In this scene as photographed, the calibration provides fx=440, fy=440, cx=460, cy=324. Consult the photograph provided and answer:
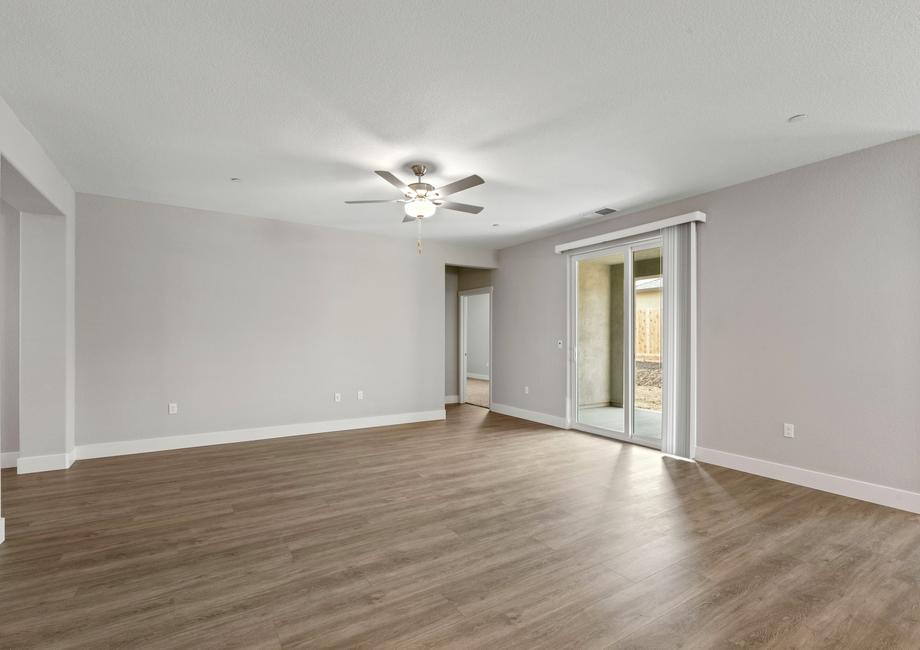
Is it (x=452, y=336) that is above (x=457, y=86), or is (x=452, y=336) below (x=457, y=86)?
below

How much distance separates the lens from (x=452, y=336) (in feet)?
29.1

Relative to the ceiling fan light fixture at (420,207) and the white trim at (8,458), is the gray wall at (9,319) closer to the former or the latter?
the white trim at (8,458)

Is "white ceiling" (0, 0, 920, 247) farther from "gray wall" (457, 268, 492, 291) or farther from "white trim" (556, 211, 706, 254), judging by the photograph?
"gray wall" (457, 268, 492, 291)

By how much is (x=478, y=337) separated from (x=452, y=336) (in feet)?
11.6

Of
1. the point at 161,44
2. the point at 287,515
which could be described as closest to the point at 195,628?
the point at 287,515

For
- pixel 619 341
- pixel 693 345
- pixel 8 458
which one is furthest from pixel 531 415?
pixel 8 458

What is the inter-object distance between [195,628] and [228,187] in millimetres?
3978

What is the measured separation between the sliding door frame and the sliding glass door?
0.5 inches

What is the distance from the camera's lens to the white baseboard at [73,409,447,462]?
480cm

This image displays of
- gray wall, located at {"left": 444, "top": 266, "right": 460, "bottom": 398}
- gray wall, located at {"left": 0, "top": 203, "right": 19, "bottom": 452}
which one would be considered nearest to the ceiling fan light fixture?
gray wall, located at {"left": 0, "top": 203, "right": 19, "bottom": 452}

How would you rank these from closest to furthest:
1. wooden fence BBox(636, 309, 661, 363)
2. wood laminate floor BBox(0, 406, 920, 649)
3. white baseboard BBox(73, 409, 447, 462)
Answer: wood laminate floor BBox(0, 406, 920, 649)
white baseboard BBox(73, 409, 447, 462)
wooden fence BBox(636, 309, 661, 363)

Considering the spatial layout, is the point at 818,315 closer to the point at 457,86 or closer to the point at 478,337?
the point at 457,86

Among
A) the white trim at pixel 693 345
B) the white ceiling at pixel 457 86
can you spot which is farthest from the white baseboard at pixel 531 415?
the white ceiling at pixel 457 86

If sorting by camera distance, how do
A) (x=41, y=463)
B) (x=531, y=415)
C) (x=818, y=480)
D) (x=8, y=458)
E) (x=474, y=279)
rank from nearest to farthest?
(x=818, y=480), (x=41, y=463), (x=8, y=458), (x=531, y=415), (x=474, y=279)
